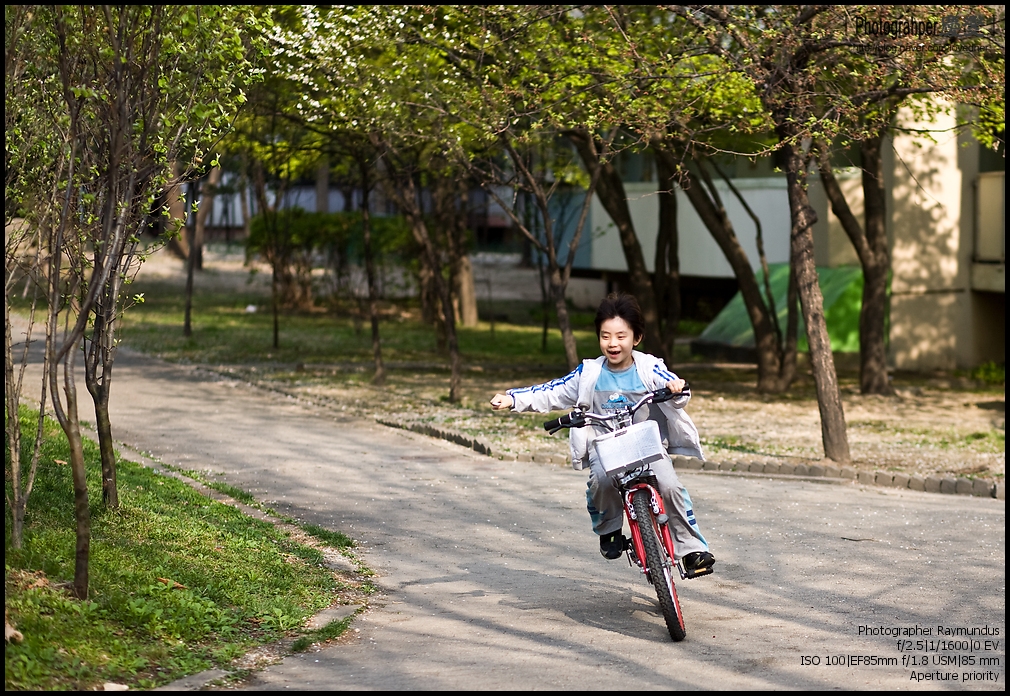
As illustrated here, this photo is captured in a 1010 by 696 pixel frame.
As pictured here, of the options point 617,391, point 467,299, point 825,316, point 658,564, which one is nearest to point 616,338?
point 617,391

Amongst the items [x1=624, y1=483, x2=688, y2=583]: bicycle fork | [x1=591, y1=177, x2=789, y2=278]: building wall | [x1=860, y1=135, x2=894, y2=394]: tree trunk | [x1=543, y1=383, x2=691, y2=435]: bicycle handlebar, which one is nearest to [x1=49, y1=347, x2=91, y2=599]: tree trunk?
[x1=543, y1=383, x2=691, y2=435]: bicycle handlebar

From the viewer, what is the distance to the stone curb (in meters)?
11.3

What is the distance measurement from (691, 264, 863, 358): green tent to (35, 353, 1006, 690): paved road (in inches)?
469

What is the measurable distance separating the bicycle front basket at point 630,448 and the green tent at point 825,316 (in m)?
16.0

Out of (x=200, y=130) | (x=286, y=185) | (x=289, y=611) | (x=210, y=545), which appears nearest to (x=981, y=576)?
(x=289, y=611)

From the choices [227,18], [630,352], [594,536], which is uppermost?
[227,18]

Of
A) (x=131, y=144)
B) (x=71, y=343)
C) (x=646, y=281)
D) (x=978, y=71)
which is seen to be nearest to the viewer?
(x=71, y=343)

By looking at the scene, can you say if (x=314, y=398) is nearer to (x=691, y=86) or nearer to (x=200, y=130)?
(x=691, y=86)

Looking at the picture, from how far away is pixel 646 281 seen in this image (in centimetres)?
1947

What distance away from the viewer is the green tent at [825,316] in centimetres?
2322

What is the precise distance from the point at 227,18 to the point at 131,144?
3.37ft

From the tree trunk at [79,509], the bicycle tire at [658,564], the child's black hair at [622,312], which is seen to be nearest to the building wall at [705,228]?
the child's black hair at [622,312]

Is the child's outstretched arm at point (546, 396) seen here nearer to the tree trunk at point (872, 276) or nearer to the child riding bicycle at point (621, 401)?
the child riding bicycle at point (621, 401)

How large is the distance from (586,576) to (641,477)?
4.87 ft
